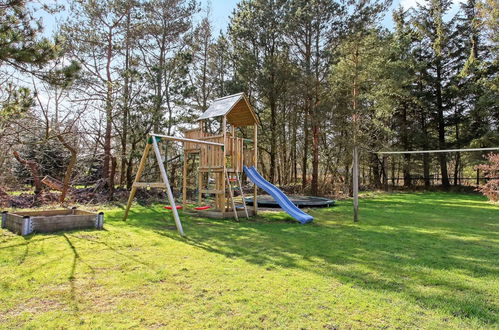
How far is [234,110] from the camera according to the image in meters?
10.1

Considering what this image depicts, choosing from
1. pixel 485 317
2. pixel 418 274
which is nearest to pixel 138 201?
pixel 418 274

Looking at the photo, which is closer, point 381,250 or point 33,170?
point 381,250

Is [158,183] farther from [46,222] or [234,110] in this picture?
[234,110]

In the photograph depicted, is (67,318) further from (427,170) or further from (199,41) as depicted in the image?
(427,170)

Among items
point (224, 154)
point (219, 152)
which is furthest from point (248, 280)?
point (219, 152)

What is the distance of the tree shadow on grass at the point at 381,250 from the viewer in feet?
11.1

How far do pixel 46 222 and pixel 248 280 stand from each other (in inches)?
180

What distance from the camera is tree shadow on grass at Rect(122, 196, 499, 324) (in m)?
3.39

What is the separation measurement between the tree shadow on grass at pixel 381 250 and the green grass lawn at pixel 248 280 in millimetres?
22

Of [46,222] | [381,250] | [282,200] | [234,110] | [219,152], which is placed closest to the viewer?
[381,250]

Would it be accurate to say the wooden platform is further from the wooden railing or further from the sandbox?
the sandbox

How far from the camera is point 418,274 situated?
3957 mm

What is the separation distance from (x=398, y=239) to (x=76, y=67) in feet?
23.2

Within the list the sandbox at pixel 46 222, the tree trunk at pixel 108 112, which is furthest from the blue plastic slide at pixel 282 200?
the tree trunk at pixel 108 112
